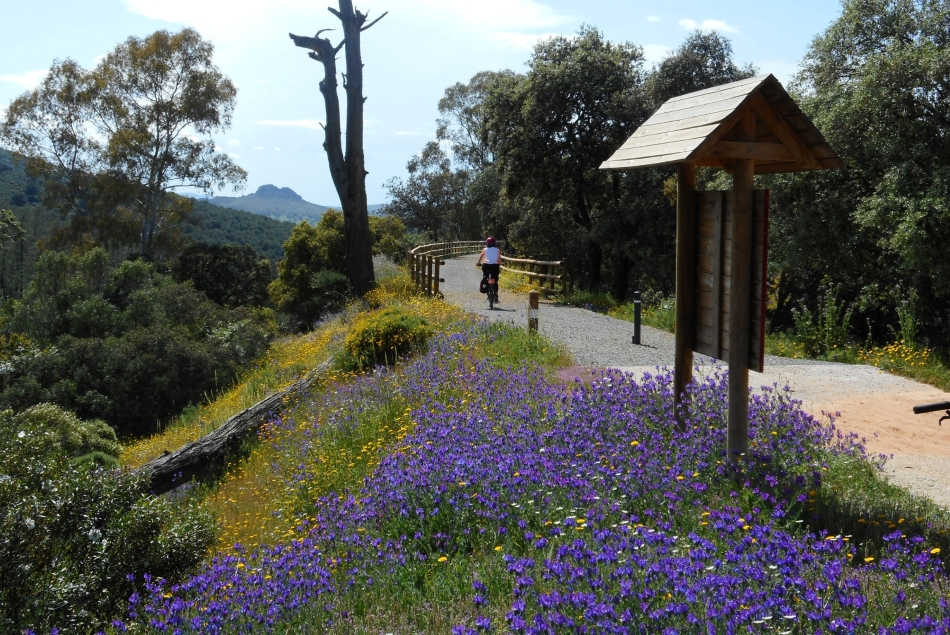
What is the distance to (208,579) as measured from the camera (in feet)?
14.3

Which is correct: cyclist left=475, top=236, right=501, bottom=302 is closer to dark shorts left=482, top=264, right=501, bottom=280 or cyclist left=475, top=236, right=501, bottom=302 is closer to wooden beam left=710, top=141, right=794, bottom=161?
A: dark shorts left=482, top=264, right=501, bottom=280

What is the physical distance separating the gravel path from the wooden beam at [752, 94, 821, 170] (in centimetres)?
224

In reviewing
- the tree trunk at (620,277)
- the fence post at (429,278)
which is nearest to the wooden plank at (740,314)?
the fence post at (429,278)

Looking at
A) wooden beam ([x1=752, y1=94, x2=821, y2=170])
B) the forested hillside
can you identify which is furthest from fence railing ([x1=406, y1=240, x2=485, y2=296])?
the forested hillside

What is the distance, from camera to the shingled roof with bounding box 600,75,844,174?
5.63 meters

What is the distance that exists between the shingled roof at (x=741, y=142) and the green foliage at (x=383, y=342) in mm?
6524

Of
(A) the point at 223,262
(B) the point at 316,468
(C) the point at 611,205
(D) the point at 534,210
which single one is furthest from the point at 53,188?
(B) the point at 316,468

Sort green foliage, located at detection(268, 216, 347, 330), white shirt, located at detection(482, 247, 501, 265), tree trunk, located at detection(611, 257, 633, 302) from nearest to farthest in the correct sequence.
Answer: white shirt, located at detection(482, 247, 501, 265), tree trunk, located at detection(611, 257, 633, 302), green foliage, located at detection(268, 216, 347, 330)

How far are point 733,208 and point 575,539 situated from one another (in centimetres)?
289

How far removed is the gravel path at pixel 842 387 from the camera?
23.1 ft

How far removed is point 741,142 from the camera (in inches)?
227

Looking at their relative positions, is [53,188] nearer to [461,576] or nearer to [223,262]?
[223,262]

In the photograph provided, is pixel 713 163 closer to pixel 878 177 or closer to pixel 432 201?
pixel 878 177

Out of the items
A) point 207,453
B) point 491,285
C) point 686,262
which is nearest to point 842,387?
point 686,262
